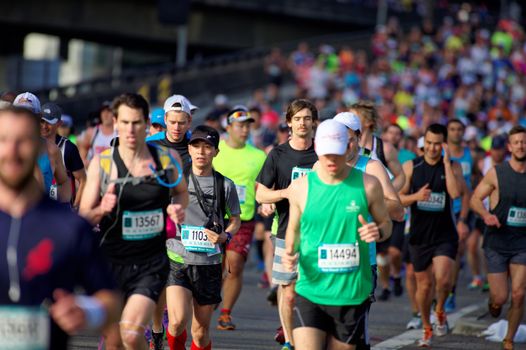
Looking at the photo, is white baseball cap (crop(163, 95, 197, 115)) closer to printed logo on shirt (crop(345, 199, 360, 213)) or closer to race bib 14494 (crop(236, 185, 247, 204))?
race bib 14494 (crop(236, 185, 247, 204))

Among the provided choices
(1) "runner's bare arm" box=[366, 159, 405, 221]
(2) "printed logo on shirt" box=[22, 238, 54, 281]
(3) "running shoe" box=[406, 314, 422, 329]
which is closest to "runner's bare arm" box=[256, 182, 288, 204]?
(1) "runner's bare arm" box=[366, 159, 405, 221]

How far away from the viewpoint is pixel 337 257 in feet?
25.2

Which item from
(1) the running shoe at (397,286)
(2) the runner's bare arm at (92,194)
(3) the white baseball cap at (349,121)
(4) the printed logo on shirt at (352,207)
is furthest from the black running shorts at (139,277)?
(1) the running shoe at (397,286)

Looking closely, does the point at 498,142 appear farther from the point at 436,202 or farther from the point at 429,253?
the point at 429,253

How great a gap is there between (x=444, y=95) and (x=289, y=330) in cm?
2590

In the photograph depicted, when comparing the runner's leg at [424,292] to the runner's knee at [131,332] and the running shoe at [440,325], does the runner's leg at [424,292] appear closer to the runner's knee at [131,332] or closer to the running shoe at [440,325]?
the running shoe at [440,325]

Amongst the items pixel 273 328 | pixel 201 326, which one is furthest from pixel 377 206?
pixel 273 328

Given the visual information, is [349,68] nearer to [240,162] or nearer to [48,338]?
[240,162]

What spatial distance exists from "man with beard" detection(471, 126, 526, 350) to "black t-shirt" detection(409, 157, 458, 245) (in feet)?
2.11

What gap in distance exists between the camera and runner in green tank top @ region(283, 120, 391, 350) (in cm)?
768

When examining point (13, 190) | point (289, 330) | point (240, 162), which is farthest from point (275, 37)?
point (13, 190)

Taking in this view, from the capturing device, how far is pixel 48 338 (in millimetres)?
4992

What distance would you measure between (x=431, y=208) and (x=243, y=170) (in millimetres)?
2097

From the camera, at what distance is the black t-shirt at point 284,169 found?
1062 cm
